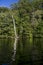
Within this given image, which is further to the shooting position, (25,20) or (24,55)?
(25,20)

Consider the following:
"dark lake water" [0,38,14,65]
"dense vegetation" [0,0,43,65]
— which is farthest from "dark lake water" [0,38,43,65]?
"dense vegetation" [0,0,43,65]

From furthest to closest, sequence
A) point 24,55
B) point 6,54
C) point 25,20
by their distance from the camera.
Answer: point 25,20, point 6,54, point 24,55

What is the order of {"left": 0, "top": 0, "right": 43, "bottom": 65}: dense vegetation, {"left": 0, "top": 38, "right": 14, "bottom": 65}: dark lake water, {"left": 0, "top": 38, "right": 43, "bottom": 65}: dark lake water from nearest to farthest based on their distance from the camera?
{"left": 0, "top": 38, "right": 43, "bottom": 65}: dark lake water
{"left": 0, "top": 38, "right": 14, "bottom": 65}: dark lake water
{"left": 0, "top": 0, "right": 43, "bottom": 65}: dense vegetation

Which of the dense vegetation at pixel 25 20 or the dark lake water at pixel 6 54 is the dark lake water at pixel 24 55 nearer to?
the dark lake water at pixel 6 54

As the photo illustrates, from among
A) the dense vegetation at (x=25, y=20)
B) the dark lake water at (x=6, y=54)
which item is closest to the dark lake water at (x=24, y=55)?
the dark lake water at (x=6, y=54)

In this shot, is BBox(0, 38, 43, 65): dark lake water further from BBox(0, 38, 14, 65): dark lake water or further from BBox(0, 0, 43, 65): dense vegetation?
BBox(0, 0, 43, 65): dense vegetation

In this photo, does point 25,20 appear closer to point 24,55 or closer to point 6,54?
point 6,54

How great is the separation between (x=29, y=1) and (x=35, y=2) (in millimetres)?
2100

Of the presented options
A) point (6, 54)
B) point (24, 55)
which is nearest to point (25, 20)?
point (6, 54)

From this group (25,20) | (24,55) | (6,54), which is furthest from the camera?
(25,20)

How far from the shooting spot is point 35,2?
211ft

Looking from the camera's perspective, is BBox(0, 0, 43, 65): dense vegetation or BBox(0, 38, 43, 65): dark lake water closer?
BBox(0, 38, 43, 65): dark lake water

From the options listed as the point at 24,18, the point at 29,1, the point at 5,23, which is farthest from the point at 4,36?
the point at 29,1

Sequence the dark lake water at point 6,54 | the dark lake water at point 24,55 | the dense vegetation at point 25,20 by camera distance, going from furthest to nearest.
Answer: the dense vegetation at point 25,20 → the dark lake water at point 6,54 → the dark lake water at point 24,55
